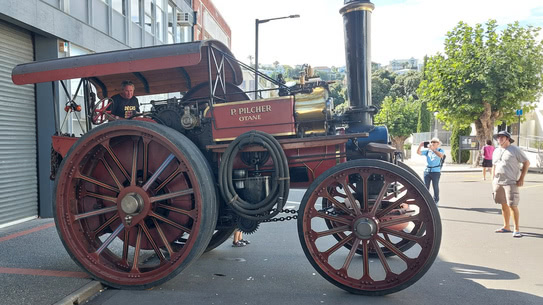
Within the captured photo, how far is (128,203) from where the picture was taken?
4305mm

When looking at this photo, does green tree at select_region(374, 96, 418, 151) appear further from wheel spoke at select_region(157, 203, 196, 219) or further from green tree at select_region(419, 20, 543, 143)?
wheel spoke at select_region(157, 203, 196, 219)

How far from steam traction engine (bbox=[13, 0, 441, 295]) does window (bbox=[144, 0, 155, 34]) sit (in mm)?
9823

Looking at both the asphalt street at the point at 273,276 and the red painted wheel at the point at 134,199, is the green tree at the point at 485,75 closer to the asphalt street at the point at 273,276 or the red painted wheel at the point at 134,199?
the asphalt street at the point at 273,276

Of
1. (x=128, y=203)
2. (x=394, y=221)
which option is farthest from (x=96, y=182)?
(x=394, y=221)

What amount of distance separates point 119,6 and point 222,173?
29.8 feet

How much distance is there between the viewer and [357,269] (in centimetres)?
507

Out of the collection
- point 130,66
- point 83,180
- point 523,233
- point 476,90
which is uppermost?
point 476,90

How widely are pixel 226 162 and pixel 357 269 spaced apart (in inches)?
84.6

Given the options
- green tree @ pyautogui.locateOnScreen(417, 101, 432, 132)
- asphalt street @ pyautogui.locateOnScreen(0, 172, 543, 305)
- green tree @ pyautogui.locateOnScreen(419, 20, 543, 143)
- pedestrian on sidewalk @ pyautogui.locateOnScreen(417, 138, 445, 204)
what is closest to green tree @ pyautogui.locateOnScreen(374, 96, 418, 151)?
green tree @ pyautogui.locateOnScreen(417, 101, 432, 132)

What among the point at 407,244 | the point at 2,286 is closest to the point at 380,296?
the point at 407,244

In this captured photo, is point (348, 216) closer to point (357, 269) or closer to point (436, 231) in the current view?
point (436, 231)

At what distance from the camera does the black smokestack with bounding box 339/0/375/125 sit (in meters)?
4.54

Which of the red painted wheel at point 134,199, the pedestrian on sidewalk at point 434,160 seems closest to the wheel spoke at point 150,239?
the red painted wheel at point 134,199

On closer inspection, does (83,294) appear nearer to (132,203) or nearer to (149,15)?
(132,203)
